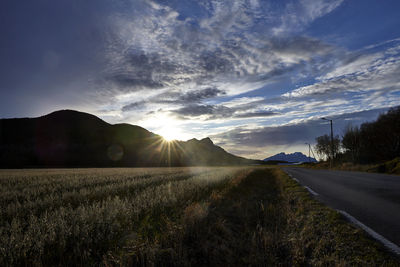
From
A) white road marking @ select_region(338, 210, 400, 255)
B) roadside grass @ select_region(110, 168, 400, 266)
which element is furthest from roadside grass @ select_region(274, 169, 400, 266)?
white road marking @ select_region(338, 210, 400, 255)

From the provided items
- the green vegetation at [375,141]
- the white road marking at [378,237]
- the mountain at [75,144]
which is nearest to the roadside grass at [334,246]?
the white road marking at [378,237]

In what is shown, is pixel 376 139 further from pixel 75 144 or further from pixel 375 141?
pixel 75 144

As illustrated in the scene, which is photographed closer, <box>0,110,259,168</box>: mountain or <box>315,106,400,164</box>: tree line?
<box>315,106,400,164</box>: tree line

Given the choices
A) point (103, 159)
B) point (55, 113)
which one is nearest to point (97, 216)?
point (103, 159)

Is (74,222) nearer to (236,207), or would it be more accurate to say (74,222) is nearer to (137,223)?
(137,223)

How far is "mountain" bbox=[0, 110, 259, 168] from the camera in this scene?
109812 millimetres

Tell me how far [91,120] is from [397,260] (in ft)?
689

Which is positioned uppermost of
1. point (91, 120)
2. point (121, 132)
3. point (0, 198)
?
point (91, 120)

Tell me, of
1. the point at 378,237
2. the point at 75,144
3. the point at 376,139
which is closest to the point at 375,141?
the point at 376,139

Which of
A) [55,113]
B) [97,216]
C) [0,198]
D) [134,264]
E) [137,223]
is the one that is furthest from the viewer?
[55,113]

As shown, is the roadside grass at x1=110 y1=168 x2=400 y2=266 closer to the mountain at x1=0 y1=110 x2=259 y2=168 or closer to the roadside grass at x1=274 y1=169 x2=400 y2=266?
the roadside grass at x1=274 y1=169 x2=400 y2=266

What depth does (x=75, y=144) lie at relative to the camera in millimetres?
133250

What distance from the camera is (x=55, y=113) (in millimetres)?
180125

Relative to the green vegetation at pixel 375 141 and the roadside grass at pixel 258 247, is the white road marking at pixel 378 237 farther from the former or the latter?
the green vegetation at pixel 375 141
